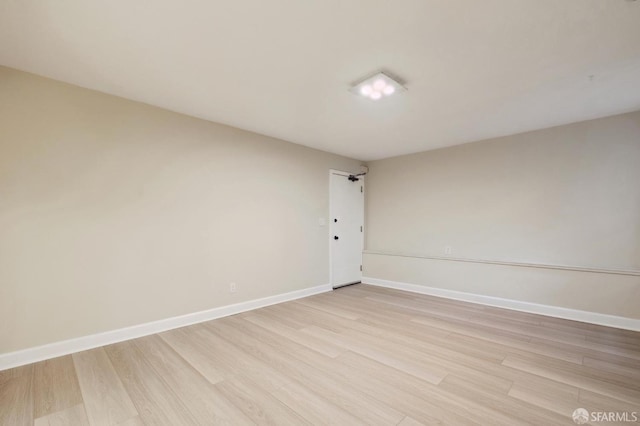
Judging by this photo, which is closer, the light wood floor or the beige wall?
the light wood floor

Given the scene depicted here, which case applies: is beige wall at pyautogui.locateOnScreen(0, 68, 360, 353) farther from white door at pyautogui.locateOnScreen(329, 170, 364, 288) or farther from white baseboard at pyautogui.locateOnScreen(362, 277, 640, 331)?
white baseboard at pyautogui.locateOnScreen(362, 277, 640, 331)

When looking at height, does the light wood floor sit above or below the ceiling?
below

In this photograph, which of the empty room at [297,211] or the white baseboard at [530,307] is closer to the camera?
the empty room at [297,211]

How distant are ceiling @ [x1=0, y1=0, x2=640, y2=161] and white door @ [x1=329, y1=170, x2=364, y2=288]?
1.99 metres

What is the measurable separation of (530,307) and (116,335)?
16.4ft

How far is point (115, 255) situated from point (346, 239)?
356 cm

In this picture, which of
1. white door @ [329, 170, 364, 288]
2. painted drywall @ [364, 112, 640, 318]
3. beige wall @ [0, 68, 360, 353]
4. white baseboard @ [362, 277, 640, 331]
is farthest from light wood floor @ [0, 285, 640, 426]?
white door @ [329, 170, 364, 288]

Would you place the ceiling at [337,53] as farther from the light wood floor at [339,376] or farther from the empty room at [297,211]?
the light wood floor at [339,376]

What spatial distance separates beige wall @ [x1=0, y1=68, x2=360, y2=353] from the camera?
2.20 m

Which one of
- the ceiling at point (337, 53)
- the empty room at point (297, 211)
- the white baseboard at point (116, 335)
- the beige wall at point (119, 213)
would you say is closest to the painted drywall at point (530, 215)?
the empty room at point (297, 211)

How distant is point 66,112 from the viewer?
7.86 feet

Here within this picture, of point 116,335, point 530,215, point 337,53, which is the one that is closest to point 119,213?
point 116,335

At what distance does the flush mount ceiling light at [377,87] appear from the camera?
224 centimetres

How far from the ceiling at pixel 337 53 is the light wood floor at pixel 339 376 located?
97.8 inches
